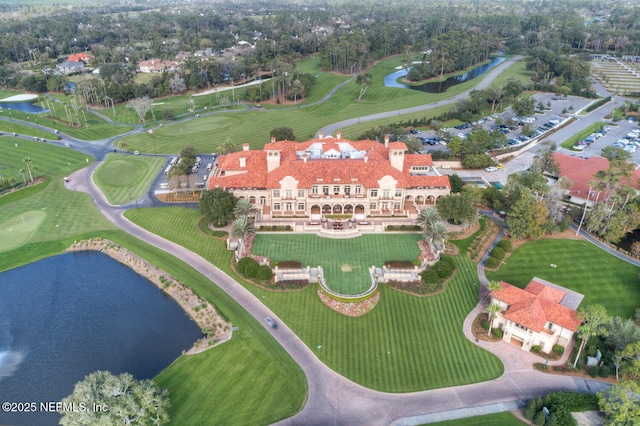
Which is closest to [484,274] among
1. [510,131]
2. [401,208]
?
[401,208]

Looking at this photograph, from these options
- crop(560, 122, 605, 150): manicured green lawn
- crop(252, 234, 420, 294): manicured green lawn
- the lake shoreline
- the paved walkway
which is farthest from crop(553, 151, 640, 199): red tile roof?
the lake shoreline

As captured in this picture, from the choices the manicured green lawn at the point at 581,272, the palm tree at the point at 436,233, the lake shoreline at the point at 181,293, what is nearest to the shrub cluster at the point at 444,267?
the palm tree at the point at 436,233

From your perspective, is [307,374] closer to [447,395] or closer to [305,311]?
[305,311]

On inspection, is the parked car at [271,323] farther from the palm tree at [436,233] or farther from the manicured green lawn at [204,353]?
→ the palm tree at [436,233]

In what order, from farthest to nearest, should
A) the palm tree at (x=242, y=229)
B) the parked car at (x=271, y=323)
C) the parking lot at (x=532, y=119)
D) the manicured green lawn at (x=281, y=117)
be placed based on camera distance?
the manicured green lawn at (x=281, y=117) → the parking lot at (x=532, y=119) → the palm tree at (x=242, y=229) → the parked car at (x=271, y=323)

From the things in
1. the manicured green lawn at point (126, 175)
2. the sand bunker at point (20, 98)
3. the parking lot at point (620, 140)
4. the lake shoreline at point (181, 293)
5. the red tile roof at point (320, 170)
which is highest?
the red tile roof at point (320, 170)

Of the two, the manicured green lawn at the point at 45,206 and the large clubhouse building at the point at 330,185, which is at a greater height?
the large clubhouse building at the point at 330,185

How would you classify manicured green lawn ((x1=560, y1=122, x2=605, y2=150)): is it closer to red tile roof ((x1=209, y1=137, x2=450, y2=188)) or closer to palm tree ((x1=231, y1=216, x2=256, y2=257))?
red tile roof ((x1=209, y1=137, x2=450, y2=188))
